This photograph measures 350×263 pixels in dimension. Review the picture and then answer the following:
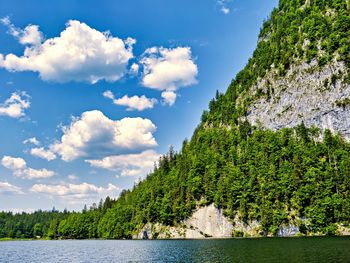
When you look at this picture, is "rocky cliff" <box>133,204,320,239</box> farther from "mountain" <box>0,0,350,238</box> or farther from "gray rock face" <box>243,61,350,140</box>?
"gray rock face" <box>243,61,350,140</box>

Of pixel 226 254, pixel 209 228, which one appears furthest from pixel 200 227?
pixel 226 254

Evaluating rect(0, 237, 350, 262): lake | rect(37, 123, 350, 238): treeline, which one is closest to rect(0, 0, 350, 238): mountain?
rect(37, 123, 350, 238): treeline

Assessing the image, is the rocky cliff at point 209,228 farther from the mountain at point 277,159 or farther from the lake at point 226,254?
the lake at point 226,254

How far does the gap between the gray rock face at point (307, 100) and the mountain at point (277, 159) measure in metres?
0.46

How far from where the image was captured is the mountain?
121938 mm

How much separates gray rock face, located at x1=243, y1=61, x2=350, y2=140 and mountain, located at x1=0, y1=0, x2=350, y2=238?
46 cm

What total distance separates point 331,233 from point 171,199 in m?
72.0

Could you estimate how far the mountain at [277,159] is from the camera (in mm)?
121938

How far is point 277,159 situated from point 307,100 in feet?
108

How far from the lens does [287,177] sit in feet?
423

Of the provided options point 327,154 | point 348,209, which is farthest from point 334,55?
point 348,209

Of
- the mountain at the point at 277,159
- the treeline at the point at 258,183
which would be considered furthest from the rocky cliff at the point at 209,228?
the treeline at the point at 258,183

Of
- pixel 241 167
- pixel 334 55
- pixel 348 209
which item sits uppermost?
pixel 334 55

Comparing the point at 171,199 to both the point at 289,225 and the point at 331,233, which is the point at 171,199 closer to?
the point at 289,225
